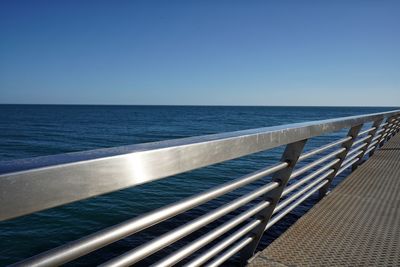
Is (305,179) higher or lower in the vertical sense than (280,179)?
lower

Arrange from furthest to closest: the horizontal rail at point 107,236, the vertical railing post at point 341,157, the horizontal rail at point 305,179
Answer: the vertical railing post at point 341,157
the horizontal rail at point 305,179
the horizontal rail at point 107,236

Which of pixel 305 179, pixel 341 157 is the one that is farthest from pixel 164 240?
pixel 341 157

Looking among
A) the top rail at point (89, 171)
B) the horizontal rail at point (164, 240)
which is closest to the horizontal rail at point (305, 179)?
the horizontal rail at point (164, 240)

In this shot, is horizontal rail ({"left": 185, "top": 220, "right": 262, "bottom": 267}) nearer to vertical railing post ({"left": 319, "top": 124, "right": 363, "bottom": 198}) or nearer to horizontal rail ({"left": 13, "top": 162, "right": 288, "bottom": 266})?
horizontal rail ({"left": 13, "top": 162, "right": 288, "bottom": 266})

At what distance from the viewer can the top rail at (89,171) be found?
0.62 m

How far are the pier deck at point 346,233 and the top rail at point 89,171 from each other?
1.34 meters

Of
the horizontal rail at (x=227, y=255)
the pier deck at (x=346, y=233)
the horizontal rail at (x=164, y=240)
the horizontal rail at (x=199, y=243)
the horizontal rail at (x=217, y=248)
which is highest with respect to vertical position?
the horizontal rail at (x=164, y=240)

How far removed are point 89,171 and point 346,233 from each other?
2461 millimetres

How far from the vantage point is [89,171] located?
0.75m

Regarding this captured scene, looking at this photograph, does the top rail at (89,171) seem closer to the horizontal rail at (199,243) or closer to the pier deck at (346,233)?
the horizontal rail at (199,243)

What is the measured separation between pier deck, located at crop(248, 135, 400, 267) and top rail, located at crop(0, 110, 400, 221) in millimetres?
1335

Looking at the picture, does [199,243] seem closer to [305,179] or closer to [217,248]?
[217,248]

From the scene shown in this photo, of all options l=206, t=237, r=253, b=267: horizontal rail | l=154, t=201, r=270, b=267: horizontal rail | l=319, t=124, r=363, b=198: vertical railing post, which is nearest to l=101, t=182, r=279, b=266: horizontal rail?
l=154, t=201, r=270, b=267: horizontal rail

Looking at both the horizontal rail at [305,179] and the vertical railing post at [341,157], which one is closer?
the horizontal rail at [305,179]
